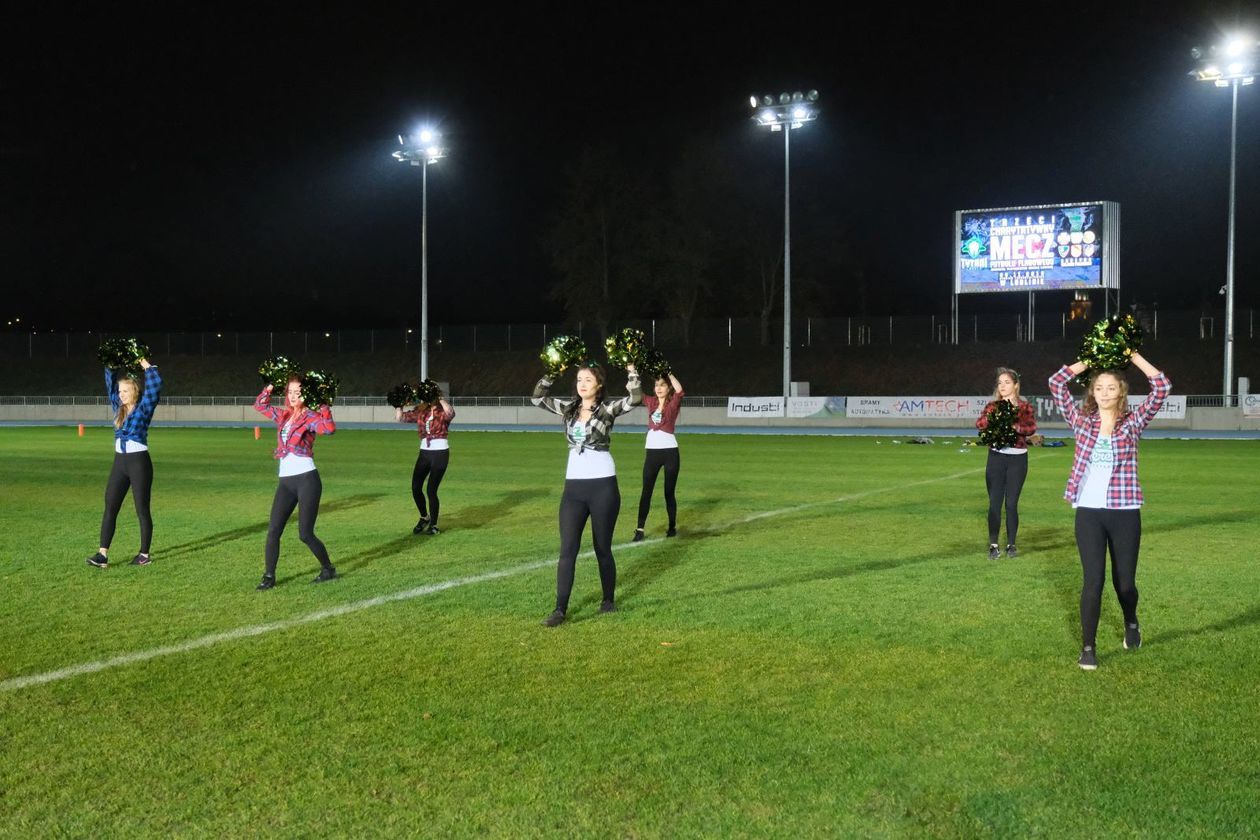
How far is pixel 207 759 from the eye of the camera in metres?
4.84

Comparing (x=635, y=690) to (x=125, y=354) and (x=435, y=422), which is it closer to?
(x=125, y=354)

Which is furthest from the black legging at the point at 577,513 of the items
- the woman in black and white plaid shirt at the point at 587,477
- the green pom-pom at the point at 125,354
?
the green pom-pom at the point at 125,354

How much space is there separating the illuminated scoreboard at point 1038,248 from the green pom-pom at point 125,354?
3680 centimetres

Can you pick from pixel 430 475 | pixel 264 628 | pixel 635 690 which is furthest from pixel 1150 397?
pixel 430 475

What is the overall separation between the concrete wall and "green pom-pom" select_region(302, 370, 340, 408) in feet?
97.7

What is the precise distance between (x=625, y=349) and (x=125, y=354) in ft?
15.8

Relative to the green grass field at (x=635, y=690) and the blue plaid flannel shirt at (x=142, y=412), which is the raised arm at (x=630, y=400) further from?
the blue plaid flannel shirt at (x=142, y=412)

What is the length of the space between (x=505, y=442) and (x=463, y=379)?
3134cm

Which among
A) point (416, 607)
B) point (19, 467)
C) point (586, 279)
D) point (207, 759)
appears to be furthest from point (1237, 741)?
point (586, 279)

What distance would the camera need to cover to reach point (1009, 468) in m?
10.2

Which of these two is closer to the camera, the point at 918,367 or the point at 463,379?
the point at 918,367

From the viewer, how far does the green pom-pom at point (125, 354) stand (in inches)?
392

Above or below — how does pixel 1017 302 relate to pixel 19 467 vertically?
above

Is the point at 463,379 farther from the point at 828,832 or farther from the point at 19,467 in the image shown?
the point at 828,832
